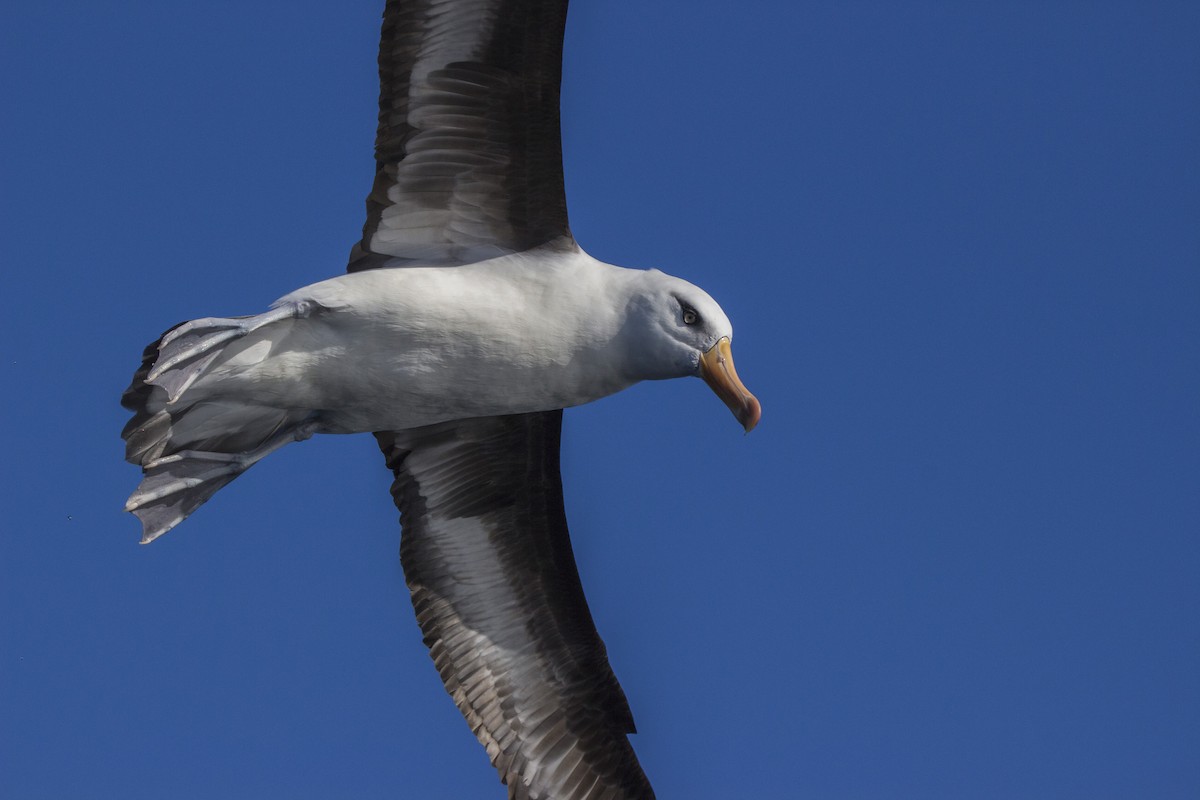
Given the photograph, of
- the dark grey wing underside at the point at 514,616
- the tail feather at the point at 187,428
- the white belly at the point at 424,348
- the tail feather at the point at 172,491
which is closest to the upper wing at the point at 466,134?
the white belly at the point at 424,348

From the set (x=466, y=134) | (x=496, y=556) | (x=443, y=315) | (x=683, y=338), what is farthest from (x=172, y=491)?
(x=683, y=338)

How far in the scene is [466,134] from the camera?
1047 centimetres

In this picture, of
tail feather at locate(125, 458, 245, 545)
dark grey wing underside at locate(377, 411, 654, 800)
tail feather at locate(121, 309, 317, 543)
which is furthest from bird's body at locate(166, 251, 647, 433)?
dark grey wing underside at locate(377, 411, 654, 800)

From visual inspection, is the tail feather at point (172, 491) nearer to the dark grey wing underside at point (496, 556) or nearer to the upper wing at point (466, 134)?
the dark grey wing underside at point (496, 556)

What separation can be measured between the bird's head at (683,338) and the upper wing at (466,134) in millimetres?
763

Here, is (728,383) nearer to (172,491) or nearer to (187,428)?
(187,428)

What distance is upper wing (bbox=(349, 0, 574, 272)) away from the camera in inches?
400

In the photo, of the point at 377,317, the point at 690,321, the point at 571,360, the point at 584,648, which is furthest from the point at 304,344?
the point at 584,648

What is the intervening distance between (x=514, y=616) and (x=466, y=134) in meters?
3.88

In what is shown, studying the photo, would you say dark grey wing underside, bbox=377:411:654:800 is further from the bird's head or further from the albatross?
the bird's head

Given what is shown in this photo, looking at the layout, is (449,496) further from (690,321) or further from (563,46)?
(563,46)

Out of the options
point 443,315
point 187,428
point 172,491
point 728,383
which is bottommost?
point 172,491

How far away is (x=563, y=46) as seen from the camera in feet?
33.2

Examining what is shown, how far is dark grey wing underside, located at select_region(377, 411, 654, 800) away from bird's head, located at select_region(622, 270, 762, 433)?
5.96 feet
